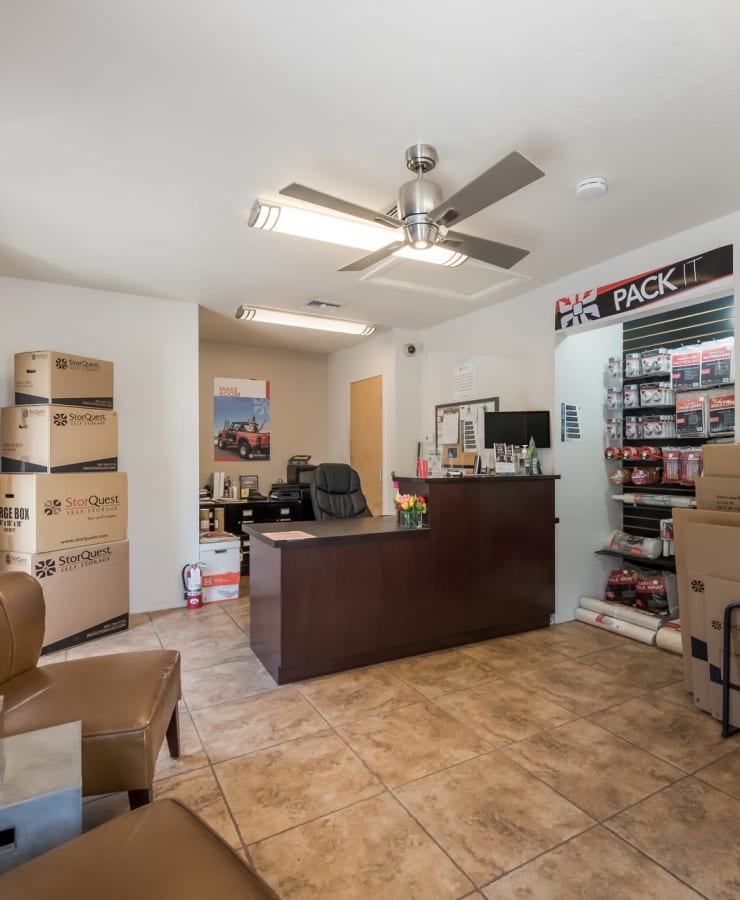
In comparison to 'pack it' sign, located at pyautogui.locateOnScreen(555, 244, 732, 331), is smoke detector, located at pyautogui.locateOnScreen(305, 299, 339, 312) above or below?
above

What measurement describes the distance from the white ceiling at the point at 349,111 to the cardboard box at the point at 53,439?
3.78ft

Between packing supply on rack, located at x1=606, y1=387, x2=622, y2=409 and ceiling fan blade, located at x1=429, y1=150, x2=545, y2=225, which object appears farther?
packing supply on rack, located at x1=606, y1=387, x2=622, y2=409

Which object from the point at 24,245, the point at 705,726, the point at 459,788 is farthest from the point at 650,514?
the point at 24,245

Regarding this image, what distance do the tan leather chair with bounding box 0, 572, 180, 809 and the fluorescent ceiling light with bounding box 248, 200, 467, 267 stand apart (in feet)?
6.66

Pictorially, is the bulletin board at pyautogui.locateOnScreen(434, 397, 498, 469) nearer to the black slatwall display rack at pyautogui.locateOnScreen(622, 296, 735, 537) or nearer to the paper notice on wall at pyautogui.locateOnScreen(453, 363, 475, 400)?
the paper notice on wall at pyautogui.locateOnScreen(453, 363, 475, 400)

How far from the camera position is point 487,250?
2588 millimetres

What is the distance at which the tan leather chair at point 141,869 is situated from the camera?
105cm

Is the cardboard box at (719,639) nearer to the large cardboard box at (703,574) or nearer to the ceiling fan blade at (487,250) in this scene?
the large cardboard box at (703,574)

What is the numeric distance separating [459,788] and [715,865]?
87cm

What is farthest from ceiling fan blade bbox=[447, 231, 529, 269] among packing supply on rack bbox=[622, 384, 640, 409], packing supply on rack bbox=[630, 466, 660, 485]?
packing supply on rack bbox=[630, 466, 660, 485]

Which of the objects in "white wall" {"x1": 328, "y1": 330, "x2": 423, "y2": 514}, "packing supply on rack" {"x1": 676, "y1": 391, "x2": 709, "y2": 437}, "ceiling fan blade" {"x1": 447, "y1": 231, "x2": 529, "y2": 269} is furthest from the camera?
"white wall" {"x1": 328, "y1": 330, "x2": 423, "y2": 514}

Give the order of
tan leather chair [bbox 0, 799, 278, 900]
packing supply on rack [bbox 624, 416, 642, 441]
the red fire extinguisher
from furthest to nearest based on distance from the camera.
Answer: the red fire extinguisher → packing supply on rack [bbox 624, 416, 642, 441] → tan leather chair [bbox 0, 799, 278, 900]

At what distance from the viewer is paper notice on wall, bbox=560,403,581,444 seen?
407 centimetres

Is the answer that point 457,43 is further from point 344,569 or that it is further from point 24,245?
point 24,245
